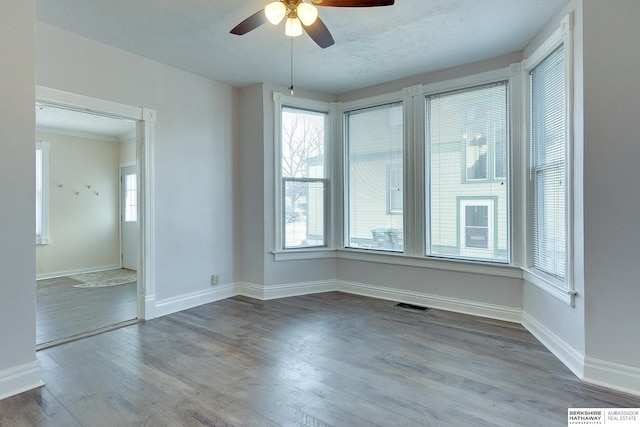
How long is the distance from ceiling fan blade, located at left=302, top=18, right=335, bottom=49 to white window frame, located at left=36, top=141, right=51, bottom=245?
591 cm

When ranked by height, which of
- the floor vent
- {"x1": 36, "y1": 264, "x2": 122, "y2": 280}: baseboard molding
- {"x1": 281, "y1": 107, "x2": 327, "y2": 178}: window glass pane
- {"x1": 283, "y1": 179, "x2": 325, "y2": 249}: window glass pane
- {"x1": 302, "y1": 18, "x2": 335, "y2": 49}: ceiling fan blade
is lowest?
the floor vent

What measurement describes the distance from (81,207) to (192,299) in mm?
4009

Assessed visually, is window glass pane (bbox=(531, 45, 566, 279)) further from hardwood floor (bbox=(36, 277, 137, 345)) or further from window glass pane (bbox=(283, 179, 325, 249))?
hardwood floor (bbox=(36, 277, 137, 345))

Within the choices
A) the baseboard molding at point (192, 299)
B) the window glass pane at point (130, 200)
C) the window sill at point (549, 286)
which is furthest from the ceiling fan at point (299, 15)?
the window glass pane at point (130, 200)

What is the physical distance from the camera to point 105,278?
5957 mm

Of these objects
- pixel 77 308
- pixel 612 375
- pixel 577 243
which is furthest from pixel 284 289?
pixel 612 375

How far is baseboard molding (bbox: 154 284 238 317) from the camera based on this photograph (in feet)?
12.6

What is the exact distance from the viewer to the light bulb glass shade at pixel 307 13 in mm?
Answer: 2150

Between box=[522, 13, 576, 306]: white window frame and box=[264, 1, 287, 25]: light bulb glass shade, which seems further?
box=[522, 13, 576, 306]: white window frame

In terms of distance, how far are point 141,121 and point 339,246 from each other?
9.41 ft

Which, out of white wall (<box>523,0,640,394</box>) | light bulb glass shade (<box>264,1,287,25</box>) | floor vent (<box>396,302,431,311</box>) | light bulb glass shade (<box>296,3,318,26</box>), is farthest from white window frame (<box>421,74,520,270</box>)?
light bulb glass shade (<box>264,1,287,25</box>)

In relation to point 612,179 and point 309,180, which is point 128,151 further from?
point 612,179

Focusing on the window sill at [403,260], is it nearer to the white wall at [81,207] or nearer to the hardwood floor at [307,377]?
the hardwood floor at [307,377]

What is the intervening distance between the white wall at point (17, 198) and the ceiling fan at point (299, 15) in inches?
55.7
